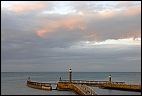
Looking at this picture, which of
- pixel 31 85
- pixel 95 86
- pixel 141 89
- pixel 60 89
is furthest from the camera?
pixel 31 85

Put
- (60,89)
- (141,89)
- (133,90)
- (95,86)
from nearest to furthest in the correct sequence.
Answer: (141,89), (133,90), (60,89), (95,86)

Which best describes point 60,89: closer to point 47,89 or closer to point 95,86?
point 47,89

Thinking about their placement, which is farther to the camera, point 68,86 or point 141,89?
point 68,86

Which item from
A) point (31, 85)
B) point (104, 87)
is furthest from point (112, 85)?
point (31, 85)

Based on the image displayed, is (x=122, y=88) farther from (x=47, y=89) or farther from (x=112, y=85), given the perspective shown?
(x=47, y=89)

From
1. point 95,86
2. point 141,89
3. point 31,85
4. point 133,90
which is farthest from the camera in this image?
point 31,85

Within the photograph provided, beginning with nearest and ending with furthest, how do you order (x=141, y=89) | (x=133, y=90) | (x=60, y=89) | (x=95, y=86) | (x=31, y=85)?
(x=141, y=89) → (x=133, y=90) → (x=60, y=89) → (x=95, y=86) → (x=31, y=85)

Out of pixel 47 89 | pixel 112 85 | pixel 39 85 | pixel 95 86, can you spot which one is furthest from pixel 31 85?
pixel 112 85

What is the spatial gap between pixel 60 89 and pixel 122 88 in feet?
37.6

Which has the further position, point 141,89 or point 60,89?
point 60,89

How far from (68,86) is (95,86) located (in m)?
8.63

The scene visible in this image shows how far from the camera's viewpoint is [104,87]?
2199 inches

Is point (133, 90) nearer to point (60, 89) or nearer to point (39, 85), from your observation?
point (60, 89)

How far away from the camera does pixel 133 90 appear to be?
49406 mm
